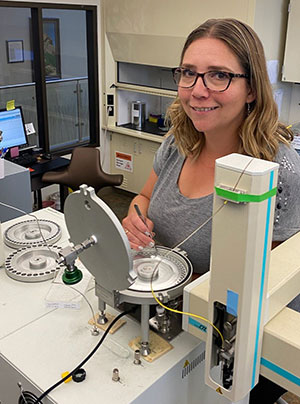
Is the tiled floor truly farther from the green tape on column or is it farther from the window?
the green tape on column

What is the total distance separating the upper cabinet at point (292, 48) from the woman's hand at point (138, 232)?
250cm

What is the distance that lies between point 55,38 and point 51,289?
3358 mm

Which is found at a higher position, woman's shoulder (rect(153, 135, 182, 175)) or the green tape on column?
the green tape on column

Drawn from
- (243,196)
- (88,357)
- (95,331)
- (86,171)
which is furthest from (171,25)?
(243,196)

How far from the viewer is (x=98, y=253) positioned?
1.01 meters

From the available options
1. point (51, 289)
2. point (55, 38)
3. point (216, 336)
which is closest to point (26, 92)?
point (55, 38)

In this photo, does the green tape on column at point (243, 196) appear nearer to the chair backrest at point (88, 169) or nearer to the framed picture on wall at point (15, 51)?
the chair backrest at point (88, 169)

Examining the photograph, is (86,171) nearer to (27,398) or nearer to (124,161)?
(124,161)

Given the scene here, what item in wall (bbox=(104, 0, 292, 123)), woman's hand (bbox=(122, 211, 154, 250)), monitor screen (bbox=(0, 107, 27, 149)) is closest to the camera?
woman's hand (bbox=(122, 211, 154, 250))

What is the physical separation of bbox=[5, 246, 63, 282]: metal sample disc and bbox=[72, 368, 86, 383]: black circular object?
1.39 ft

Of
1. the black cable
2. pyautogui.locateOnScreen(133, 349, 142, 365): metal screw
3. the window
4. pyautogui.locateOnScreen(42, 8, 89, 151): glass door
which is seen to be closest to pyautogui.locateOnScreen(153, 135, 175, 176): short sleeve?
the black cable

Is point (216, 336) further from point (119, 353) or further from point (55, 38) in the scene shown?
point (55, 38)

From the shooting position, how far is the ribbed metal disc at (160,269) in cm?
110

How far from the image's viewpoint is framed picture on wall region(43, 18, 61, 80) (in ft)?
13.2
